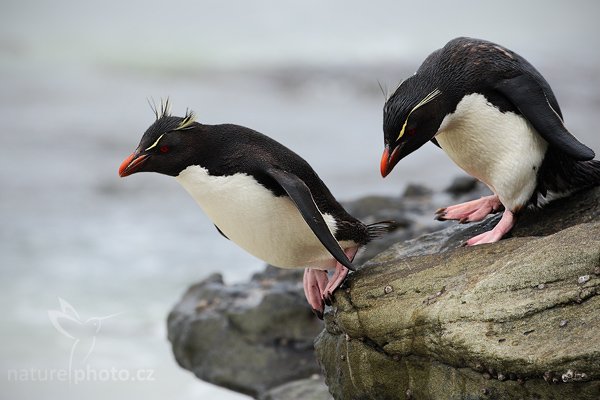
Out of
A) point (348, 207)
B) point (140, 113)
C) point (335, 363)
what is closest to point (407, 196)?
point (348, 207)

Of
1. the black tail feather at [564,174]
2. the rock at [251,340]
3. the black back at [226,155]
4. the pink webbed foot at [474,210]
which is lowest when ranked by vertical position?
the rock at [251,340]

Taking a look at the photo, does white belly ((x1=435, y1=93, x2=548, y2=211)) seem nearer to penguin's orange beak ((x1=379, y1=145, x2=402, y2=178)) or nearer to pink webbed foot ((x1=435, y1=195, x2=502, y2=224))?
penguin's orange beak ((x1=379, y1=145, x2=402, y2=178))

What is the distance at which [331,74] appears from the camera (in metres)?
18.0

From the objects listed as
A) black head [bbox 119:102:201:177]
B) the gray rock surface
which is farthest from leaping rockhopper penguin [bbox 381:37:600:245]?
the gray rock surface

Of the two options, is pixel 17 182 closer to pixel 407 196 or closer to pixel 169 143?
pixel 407 196

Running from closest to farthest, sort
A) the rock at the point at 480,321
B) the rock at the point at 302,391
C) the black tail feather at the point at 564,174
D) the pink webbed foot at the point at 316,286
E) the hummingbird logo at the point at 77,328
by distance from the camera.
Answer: the rock at the point at 480,321 → the black tail feather at the point at 564,174 → the pink webbed foot at the point at 316,286 → the rock at the point at 302,391 → the hummingbird logo at the point at 77,328

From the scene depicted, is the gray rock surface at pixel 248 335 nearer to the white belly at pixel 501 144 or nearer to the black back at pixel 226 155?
the black back at pixel 226 155

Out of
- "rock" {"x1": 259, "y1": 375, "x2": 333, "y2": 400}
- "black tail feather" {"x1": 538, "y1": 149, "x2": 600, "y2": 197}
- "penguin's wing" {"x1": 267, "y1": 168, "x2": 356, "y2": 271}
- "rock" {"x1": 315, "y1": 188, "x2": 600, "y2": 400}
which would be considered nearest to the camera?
"rock" {"x1": 315, "y1": 188, "x2": 600, "y2": 400}

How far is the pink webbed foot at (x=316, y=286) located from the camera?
12.8ft

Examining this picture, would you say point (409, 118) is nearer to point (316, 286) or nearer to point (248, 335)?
point (316, 286)

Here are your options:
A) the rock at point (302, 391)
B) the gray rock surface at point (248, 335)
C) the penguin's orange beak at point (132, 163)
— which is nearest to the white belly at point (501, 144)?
the penguin's orange beak at point (132, 163)

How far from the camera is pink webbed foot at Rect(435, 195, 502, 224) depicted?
4.05 m

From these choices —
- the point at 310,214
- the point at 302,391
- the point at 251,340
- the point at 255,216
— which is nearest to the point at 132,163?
the point at 255,216

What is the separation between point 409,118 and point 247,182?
0.68 m
